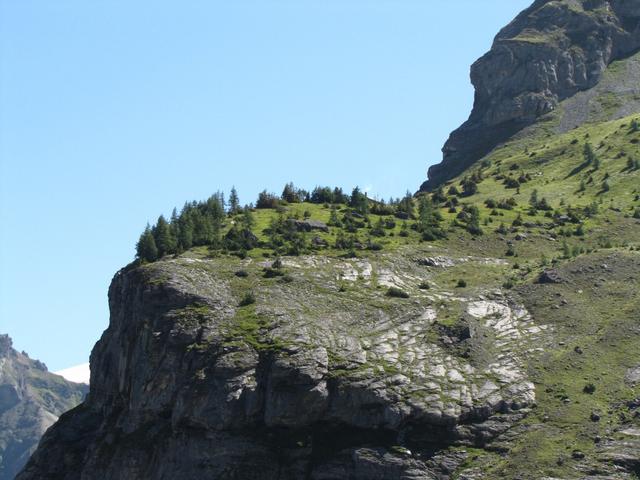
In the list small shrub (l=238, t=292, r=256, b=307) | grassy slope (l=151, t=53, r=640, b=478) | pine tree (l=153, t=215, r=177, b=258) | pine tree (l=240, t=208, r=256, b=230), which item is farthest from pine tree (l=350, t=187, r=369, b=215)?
small shrub (l=238, t=292, r=256, b=307)

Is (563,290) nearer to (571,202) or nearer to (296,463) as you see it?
(296,463)

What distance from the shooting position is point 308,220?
17025 centimetres

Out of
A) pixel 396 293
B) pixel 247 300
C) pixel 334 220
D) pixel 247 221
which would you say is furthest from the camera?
pixel 334 220

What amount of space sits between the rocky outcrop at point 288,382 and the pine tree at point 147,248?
7202mm

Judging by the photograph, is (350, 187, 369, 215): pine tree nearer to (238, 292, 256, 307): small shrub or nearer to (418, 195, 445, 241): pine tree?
(418, 195, 445, 241): pine tree

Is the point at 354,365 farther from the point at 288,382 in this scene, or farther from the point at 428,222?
the point at 428,222

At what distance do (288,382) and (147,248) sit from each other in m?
40.9

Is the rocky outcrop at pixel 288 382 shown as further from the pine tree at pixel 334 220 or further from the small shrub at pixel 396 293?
the pine tree at pixel 334 220

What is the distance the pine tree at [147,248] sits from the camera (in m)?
148

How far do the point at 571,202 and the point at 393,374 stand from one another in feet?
305

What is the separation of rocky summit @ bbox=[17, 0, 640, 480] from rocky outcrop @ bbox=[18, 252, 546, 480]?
0.72ft

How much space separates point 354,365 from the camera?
118 meters

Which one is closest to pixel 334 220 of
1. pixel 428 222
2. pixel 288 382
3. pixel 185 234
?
pixel 428 222

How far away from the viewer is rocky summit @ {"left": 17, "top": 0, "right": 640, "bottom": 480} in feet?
365
